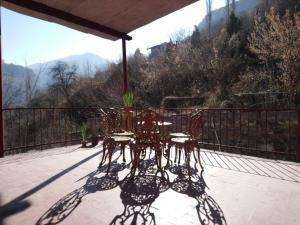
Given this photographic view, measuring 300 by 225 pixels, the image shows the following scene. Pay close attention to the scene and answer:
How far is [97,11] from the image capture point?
191 inches

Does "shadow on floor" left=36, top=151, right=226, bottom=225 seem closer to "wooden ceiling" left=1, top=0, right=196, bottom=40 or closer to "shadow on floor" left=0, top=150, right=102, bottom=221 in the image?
"shadow on floor" left=0, top=150, right=102, bottom=221

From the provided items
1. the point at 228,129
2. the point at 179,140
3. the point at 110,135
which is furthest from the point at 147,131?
the point at 228,129

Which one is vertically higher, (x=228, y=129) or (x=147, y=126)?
(x=147, y=126)

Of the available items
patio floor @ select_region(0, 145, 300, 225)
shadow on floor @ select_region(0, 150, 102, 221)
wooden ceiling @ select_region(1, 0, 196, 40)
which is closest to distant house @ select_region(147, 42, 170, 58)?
wooden ceiling @ select_region(1, 0, 196, 40)

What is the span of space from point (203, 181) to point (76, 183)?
1598 mm

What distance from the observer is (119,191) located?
2.90m

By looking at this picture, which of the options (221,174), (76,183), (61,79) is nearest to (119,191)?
(76,183)

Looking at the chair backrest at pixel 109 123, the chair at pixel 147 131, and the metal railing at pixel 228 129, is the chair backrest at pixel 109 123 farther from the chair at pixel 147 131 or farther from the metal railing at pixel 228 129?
the metal railing at pixel 228 129

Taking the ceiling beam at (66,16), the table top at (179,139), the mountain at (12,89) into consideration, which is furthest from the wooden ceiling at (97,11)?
the mountain at (12,89)

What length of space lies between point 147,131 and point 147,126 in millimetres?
70

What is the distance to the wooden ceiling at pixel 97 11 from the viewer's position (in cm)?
443

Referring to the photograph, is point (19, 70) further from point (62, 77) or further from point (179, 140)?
point (179, 140)

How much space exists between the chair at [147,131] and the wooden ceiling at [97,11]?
231 cm

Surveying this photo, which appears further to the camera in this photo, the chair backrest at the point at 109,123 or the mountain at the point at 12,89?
the mountain at the point at 12,89
